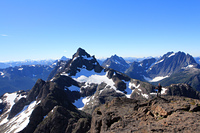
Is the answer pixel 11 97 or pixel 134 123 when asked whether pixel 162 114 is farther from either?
pixel 11 97

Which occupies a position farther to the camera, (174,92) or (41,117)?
(174,92)

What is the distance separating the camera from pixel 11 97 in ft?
638

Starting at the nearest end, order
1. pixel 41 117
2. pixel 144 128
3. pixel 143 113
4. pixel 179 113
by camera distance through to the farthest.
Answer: pixel 144 128
pixel 179 113
pixel 143 113
pixel 41 117

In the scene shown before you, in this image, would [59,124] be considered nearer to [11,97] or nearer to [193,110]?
[193,110]

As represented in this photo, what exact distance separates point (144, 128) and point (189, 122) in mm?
6777

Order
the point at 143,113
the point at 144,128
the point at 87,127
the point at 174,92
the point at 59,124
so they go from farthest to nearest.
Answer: the point at 174,92
the point at 59,124
the point at 87,127
the point at 143,113
the point at 144,128

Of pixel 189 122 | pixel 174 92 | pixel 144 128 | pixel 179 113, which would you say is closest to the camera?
pixel 189 122

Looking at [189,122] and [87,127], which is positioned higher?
[189,122]

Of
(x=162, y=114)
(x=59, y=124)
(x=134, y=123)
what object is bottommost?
(x=59, y=124)

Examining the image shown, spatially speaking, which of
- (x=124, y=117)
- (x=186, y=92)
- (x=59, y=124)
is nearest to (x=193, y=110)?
(x=124, y=117)

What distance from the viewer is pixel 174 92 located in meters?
183

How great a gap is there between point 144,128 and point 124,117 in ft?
19.9

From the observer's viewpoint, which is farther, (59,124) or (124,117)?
(59,124)

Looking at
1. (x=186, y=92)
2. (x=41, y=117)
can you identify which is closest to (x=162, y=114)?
(x=41, y=117)
